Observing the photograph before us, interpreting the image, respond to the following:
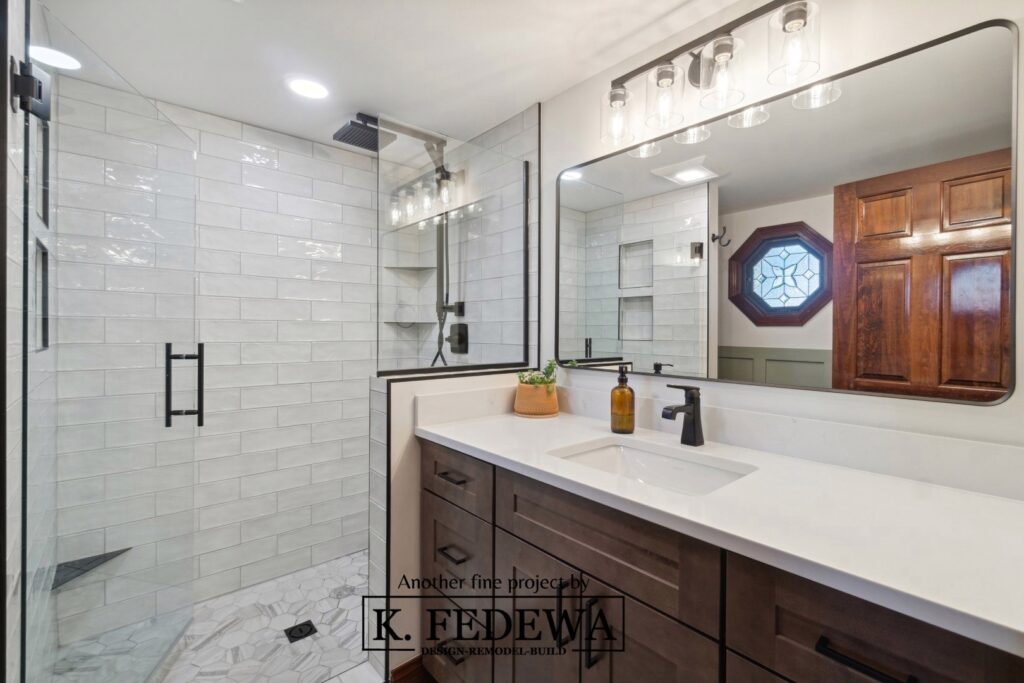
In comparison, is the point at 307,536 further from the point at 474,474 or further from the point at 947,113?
the point at 947,113

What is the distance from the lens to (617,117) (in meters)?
1.69

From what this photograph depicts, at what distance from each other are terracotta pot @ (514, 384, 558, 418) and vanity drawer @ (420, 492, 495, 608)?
49cm

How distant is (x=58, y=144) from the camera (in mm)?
1296

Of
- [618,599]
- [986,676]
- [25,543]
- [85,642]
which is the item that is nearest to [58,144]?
[25,543]

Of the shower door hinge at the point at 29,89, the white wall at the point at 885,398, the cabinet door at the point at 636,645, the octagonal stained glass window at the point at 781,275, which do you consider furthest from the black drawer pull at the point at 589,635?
the shower door hinge at the point at 29,89

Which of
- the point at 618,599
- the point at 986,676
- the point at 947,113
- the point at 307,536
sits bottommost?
the point at 307,536

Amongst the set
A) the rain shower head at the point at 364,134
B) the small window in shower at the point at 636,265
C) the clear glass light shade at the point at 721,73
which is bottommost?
the small window in shower at the point at 636,265

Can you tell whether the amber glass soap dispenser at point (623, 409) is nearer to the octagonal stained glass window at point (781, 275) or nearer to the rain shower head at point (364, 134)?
the octagonal stained glass window at point (781, 275)

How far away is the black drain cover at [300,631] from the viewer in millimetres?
1875

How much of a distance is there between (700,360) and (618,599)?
82 cm

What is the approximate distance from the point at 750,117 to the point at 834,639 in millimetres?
1351

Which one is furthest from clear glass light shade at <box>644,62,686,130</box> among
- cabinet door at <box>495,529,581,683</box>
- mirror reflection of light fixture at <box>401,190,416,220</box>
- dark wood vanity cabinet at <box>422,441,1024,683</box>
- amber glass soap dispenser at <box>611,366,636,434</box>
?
cabinet door at <box>495,529,581,683</box>

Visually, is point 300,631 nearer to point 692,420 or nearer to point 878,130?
point 692,420

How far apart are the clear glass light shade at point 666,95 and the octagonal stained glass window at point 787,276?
1.93ft
